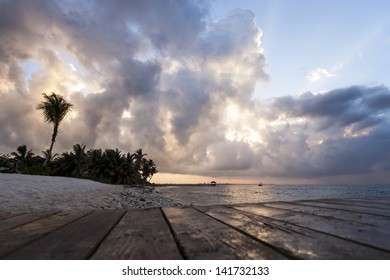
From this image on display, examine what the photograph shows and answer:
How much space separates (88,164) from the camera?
45.0m

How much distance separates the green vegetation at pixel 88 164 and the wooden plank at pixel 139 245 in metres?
42.8

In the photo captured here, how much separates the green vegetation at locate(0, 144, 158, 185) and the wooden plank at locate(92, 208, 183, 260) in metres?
42.8

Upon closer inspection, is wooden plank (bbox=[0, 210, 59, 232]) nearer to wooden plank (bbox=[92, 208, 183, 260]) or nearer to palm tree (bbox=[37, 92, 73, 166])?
wooden plank (bbox=[92, 208, 183, 260])

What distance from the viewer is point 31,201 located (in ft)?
30.1

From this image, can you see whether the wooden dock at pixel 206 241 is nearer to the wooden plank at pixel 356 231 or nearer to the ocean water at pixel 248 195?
the wooden plank at pixel 356 231

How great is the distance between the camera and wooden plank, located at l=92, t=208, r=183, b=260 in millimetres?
1187

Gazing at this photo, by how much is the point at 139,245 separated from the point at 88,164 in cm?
4766

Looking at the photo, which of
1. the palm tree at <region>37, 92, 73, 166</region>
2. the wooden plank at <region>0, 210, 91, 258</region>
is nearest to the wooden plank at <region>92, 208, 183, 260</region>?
the wooden plank at <region>0, 210, 91, 258</region>

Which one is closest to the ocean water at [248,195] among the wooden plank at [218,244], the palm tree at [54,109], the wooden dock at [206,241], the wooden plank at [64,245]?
the wooden dock at [206,241]

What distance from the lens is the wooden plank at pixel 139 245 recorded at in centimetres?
119
